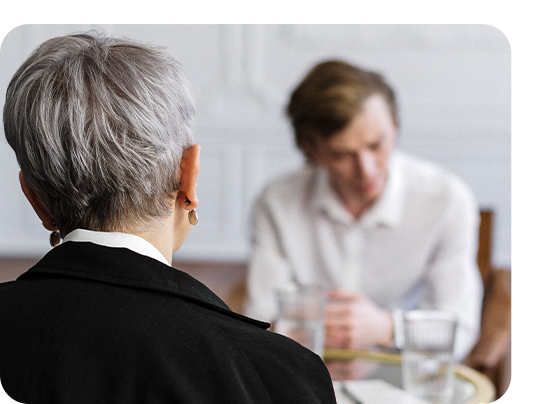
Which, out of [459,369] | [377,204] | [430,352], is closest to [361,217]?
[377,204]

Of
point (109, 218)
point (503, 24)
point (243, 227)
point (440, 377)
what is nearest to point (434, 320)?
point (440, 377)

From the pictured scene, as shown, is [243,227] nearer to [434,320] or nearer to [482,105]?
[482,105]

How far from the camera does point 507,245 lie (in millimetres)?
4340

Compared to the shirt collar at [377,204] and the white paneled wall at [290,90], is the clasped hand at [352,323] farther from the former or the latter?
the white paneled wall at [290,90]

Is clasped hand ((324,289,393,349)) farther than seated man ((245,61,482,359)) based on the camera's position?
No

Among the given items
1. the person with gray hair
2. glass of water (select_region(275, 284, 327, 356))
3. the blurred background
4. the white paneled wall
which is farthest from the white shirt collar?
the white paneled wall

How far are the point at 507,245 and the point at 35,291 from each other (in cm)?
423

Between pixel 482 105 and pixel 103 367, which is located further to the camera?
pixel 482 105

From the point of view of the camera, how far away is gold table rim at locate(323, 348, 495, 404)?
3.82 ft

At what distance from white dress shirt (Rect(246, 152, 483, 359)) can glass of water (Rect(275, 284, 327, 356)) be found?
2.08 ft

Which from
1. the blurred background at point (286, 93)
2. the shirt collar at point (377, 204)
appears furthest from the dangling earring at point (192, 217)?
the blurred background at point (286, 93)

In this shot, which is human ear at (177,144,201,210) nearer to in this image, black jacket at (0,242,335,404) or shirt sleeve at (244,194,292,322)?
black jacket at (0,242,335,404)

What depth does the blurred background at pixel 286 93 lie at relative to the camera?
170 inches

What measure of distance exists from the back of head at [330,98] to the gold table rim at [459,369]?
2.37 ft
